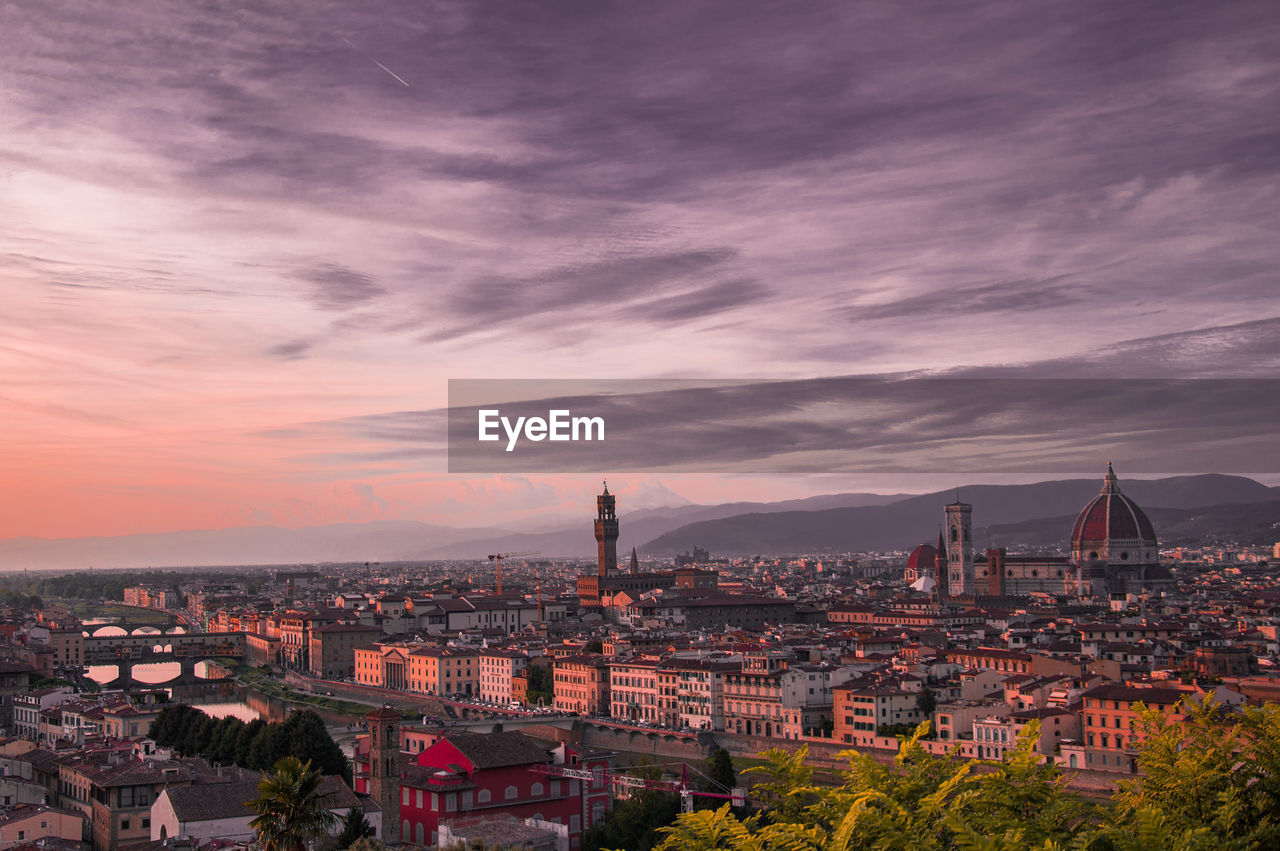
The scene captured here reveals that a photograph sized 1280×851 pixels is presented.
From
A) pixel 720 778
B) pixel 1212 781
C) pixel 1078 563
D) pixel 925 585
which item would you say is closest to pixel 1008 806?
pixel 1212 781

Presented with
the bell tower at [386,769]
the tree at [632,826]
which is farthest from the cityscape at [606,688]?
the tree at [632,826]

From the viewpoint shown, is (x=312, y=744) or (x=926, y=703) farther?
(x=926, y=703)

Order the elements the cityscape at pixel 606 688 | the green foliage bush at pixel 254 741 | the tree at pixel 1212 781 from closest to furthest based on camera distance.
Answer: the tree at pixel 1212 781 → the cityscape at pixel 606 688 → the green foliage bush at pixel 254 741

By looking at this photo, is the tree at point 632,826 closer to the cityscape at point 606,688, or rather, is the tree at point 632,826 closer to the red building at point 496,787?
the cityscape at point 606,688

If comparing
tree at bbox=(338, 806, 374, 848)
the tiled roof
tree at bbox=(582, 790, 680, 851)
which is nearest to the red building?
the tiled roof

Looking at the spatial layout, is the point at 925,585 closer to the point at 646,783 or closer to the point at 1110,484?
the point at 1110,484
